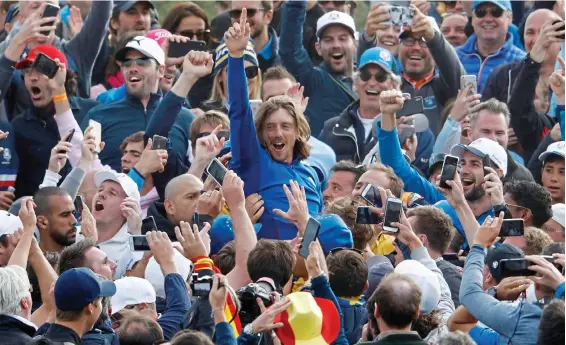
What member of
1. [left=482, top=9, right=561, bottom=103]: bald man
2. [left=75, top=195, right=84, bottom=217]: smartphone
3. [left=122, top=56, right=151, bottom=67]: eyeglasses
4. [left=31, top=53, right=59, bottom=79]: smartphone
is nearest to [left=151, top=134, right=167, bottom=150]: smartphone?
[left=75, top=195, right=84, bottom=217]: smartphone

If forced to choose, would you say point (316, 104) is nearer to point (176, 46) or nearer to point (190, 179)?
point (176, 46)

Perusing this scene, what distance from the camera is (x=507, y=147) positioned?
12.5 m

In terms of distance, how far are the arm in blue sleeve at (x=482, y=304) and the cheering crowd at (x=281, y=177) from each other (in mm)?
12

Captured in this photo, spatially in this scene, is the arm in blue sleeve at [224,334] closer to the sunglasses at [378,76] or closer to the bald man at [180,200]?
the bald man at [180,200]

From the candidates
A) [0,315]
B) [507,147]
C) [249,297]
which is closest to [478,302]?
[249,297]

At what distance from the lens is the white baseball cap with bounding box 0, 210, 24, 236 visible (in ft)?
29.9

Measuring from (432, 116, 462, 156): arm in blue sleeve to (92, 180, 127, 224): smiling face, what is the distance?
280cm

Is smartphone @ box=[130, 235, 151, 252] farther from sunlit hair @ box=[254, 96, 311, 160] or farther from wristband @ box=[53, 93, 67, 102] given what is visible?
wristband @ box=[53, 93, 67, 102]

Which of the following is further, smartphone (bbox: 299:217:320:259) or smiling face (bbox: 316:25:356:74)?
smiling face (bbox: 316:25:356:74)

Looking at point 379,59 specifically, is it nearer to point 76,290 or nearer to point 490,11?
point 490,11

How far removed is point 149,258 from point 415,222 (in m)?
1.73

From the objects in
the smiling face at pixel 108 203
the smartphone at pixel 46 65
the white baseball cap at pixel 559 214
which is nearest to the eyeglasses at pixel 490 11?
the white baseball cap at pixel 559 214

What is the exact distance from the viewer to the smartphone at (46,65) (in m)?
11.4

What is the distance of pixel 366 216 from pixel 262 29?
4619 millimetres
